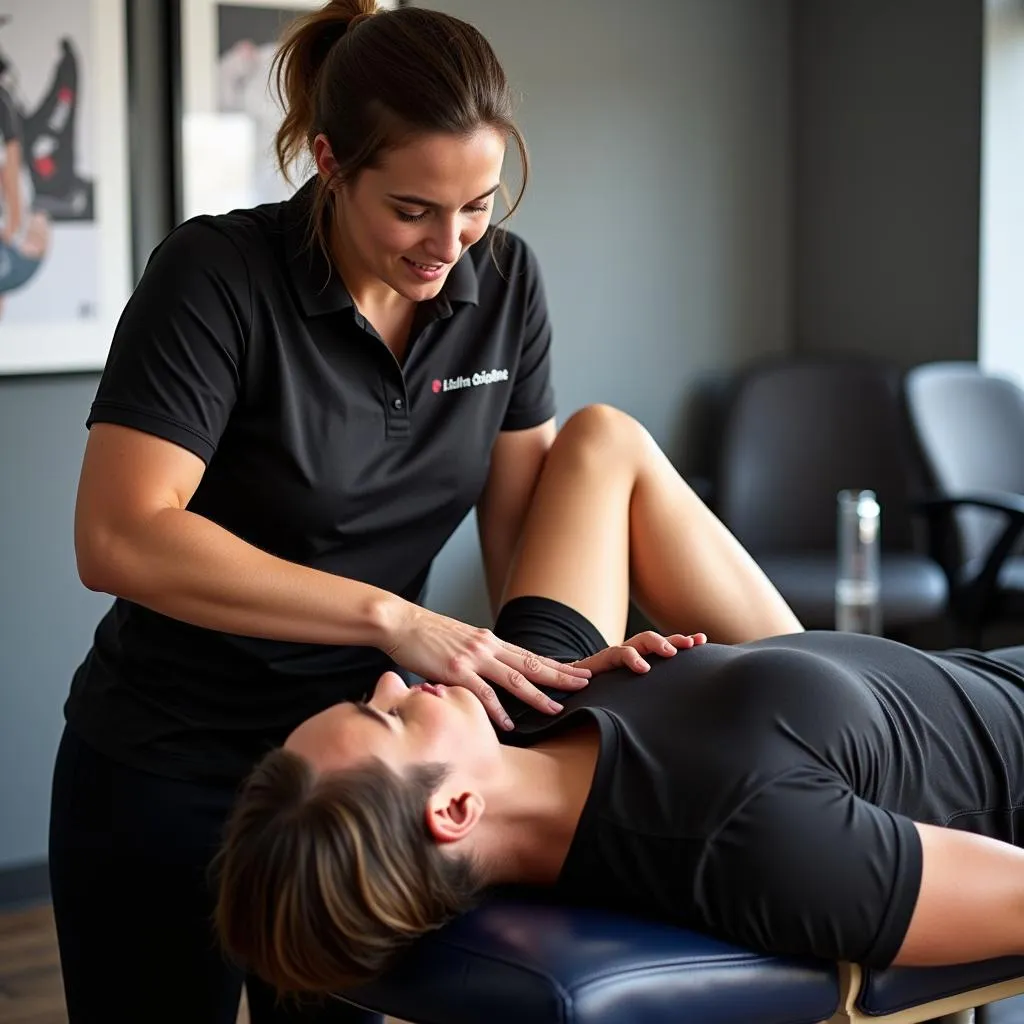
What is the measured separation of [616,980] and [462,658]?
360 millimetres

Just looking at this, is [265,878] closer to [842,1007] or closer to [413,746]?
[413,746]

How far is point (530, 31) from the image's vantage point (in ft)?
12.3

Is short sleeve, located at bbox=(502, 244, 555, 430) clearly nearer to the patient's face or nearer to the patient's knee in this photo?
the patient's knee

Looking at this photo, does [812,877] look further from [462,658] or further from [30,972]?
[30,972]

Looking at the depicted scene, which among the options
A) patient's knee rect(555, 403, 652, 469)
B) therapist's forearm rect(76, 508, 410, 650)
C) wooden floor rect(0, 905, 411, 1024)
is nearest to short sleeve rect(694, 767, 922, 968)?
therapist's forearm rect(76, 508, 410, 650)

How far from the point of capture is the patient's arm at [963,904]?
4.47ft

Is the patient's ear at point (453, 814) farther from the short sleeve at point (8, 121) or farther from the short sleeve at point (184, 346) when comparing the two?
the short sleeve at point (8, 121)

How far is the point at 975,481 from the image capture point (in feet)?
12.2

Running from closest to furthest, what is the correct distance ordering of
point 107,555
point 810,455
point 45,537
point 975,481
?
point 107,555, point 45,537, point 975,481, point 810,455

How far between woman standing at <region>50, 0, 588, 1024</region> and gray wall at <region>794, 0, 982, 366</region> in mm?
2433

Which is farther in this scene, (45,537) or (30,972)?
(45,537)

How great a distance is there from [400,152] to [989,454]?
2.61 meters

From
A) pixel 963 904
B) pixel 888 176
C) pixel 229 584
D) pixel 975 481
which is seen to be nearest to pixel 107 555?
pixel 229 584

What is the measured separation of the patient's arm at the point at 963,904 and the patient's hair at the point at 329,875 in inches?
16.6
